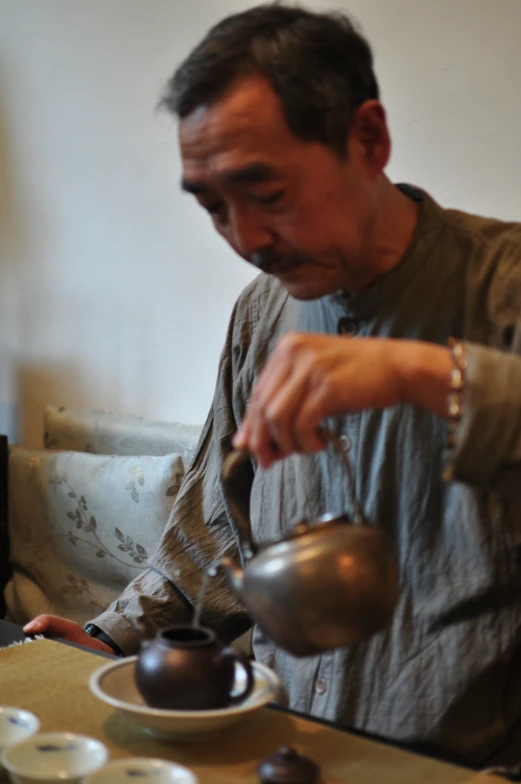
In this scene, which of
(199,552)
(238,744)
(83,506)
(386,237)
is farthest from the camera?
(83,506)

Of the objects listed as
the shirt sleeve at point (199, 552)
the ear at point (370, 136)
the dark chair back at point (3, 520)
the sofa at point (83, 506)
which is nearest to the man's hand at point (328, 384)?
the ear at point (370, 136)

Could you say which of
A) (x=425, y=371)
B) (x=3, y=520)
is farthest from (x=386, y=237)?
(x=3, y=520)

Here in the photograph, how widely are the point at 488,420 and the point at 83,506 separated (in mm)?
1908

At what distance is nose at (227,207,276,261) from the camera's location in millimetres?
1034

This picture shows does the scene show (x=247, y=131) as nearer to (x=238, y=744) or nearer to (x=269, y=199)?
(x=269, y=199)

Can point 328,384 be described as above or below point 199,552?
above

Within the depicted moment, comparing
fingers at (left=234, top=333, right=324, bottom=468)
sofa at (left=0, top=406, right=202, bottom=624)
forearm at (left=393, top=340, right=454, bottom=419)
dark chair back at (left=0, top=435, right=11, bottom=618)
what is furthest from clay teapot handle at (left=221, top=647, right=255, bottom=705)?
dark chair back at (left=0, top=435, right=11, bottom=618)

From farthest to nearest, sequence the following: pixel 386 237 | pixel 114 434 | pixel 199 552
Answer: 1. pixel 114 434
2. pixel 199 552
3. pixel 386 237

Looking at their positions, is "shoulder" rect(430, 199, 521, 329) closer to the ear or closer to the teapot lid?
the ear

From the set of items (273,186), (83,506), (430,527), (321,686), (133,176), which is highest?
(133,176)

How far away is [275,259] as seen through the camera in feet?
3.50

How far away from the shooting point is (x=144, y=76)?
108 inches

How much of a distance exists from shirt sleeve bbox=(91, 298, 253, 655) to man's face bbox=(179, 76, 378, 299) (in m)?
0.39

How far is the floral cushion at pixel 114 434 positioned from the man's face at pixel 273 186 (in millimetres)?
1367
